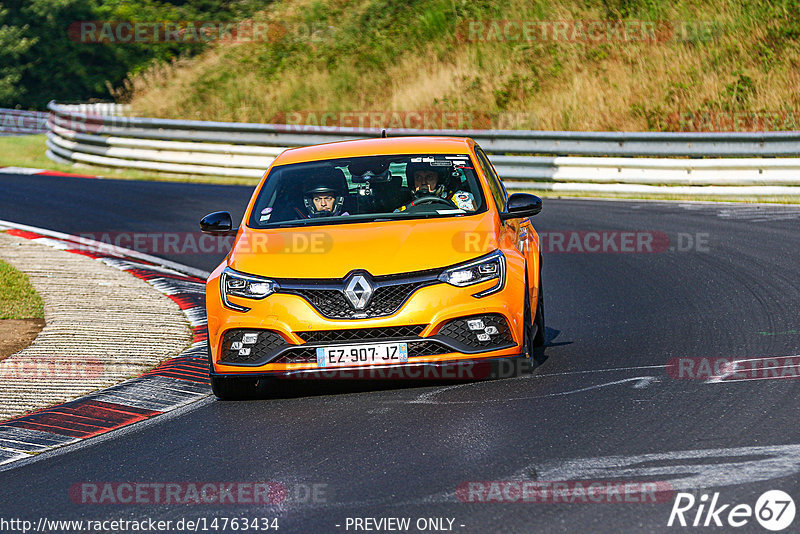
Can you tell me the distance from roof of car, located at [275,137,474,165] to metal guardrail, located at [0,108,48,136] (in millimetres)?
36387

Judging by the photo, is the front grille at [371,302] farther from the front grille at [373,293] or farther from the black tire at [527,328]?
the black tire at [527,328]

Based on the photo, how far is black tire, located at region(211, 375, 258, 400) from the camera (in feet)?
25.7

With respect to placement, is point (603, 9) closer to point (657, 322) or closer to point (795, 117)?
point (795, 117)

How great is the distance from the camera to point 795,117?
2272 cm

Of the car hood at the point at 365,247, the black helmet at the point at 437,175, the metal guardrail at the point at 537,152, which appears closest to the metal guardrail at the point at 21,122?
the metal guardrail at the point at 537,152

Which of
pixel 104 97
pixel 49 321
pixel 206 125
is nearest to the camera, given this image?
pixel 49 321

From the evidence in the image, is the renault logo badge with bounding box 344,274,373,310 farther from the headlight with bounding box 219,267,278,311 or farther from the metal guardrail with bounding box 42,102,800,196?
the metal guardrail with bounding box 42,102,800,196

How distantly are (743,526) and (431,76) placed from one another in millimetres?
26055

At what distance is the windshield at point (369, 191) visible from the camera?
8633mm

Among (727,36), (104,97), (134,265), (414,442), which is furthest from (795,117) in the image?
(104,97)

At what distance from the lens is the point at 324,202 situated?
880 cm

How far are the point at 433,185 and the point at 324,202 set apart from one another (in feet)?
2.70

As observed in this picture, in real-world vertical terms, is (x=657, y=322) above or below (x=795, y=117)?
below

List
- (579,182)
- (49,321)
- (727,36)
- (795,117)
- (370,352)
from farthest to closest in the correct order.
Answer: (727,36) → (795,117) → (579,182) → (49,321) → (370,352)
